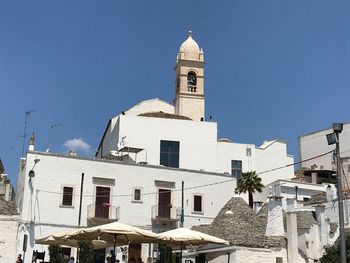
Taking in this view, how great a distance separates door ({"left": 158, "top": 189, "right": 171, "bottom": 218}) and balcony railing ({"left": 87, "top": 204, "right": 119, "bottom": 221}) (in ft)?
10.7

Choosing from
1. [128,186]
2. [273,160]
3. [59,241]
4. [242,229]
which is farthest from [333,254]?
[273,160]

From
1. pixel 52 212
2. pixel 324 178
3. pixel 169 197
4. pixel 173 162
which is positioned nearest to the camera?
pixel 52 212

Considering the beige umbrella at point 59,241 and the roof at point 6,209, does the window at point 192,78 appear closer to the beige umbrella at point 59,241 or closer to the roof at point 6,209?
the roof at point 6,209

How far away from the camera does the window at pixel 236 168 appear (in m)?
56.7

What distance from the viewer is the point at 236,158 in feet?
188

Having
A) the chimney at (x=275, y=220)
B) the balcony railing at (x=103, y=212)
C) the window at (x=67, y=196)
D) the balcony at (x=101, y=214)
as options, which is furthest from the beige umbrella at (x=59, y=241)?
the window at (x=67, y=196)

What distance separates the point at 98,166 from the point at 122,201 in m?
2.94

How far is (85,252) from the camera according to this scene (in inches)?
Result: 863

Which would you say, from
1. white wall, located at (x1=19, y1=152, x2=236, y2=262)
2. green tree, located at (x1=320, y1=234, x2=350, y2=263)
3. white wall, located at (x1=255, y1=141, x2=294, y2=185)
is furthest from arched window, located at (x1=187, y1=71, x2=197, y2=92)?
green tree, located at (x1=320, y1=234, x2=350, y2=263)

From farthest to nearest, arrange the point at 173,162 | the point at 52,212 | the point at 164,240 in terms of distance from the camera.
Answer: the point at 173,162 < the point at 52,212 < the point at 164,240

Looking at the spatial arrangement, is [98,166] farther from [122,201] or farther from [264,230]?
[264,230]

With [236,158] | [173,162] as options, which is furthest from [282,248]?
[236,158]

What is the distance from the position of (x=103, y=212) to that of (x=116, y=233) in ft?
60.5

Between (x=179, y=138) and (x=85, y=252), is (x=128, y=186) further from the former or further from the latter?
(x=85, y=252)
